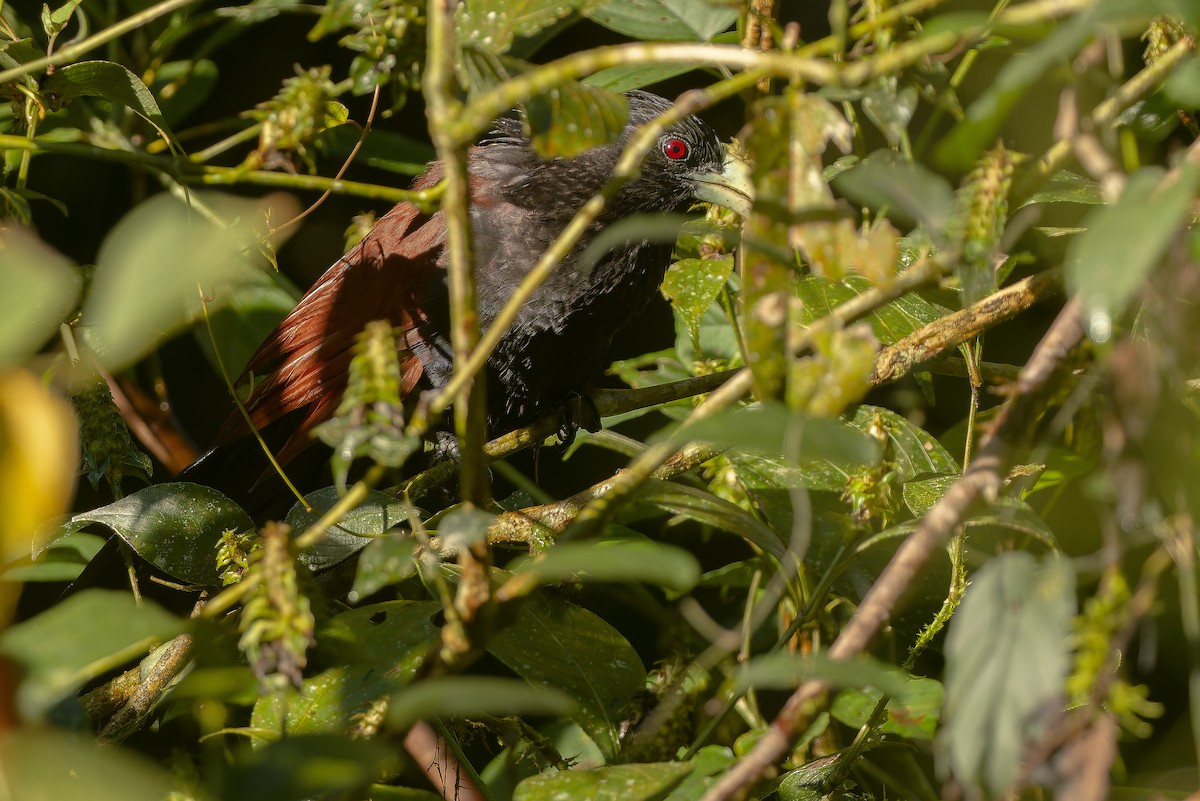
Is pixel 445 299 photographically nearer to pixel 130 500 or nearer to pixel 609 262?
pixel 609 262

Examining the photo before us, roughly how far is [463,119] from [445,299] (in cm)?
138

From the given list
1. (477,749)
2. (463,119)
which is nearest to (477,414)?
(463,119)

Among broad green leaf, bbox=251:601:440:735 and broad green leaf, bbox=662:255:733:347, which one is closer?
broad green leaf, bbox=251:601:440:735

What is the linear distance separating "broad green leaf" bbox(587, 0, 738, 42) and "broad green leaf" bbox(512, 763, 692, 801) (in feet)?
4.34

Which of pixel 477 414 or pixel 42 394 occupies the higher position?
pixel 42 394

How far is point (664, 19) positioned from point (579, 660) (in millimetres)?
1255

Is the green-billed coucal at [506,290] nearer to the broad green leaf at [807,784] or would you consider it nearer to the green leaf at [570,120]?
the broad green leaf at [807,784]

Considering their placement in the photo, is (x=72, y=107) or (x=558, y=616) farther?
(x=72, y=107)

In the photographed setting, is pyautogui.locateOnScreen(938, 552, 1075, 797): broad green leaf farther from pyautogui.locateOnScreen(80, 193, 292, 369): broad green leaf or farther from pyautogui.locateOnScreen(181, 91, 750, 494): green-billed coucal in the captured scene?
pyautogui.locateOnScreen(181, 91, 750, 494): green-billed coucal

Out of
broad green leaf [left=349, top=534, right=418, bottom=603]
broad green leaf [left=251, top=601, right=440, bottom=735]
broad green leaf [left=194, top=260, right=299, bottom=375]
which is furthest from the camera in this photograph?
broad green leaf [left=194, top=260, right=299, bottom=375]

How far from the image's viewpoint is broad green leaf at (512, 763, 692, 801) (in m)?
1.00

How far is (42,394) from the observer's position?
0.58m

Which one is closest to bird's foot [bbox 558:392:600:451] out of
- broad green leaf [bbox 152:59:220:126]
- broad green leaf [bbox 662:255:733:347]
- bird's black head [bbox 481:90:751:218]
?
bird's black head [bbox 481:90:751:218]

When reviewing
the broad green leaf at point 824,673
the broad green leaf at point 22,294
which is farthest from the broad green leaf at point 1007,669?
the broad green leaf at point 22,294
